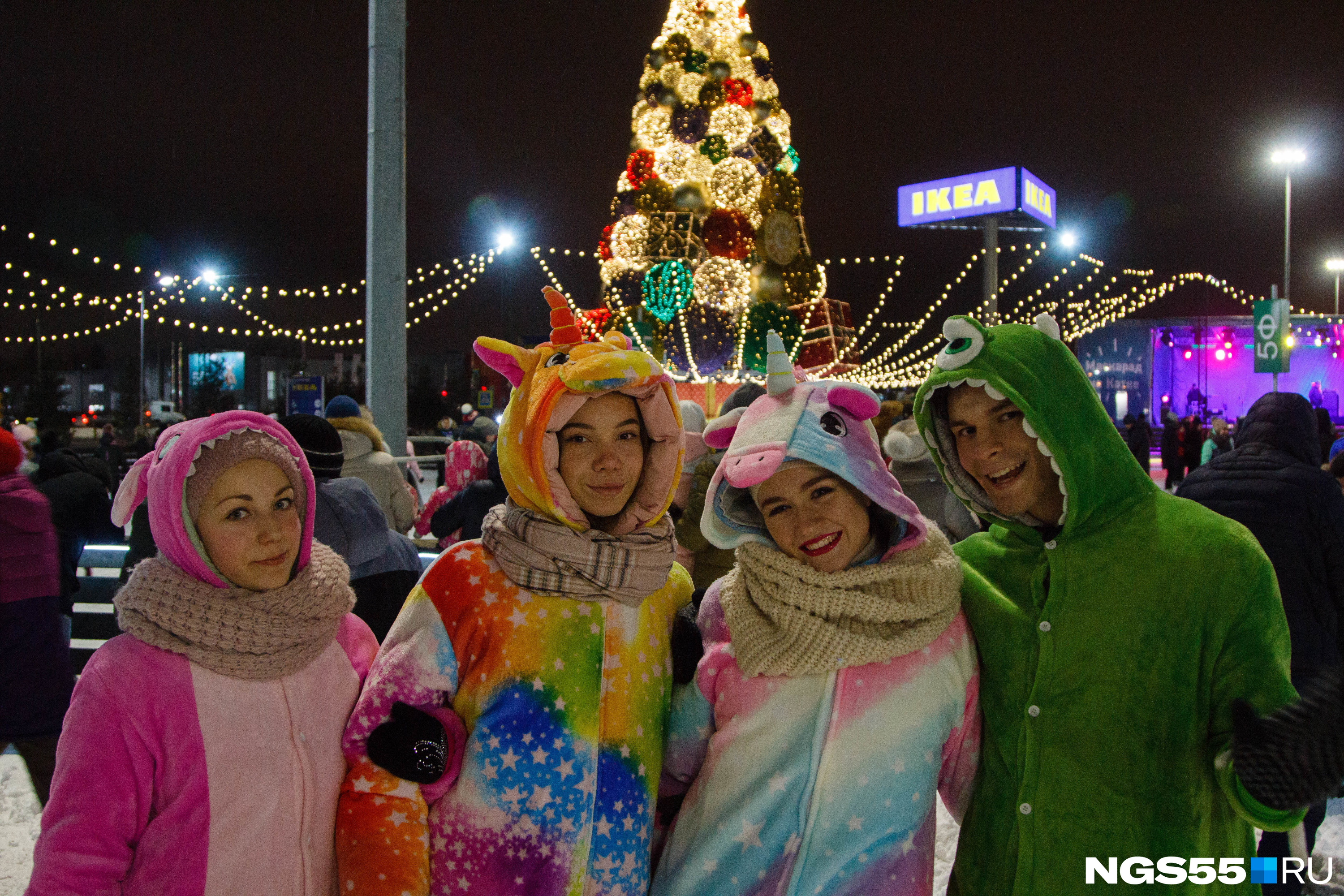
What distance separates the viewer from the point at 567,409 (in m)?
1.99

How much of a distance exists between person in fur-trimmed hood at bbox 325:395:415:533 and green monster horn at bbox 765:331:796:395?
312 cm

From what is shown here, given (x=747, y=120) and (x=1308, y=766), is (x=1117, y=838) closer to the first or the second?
(x=1308, y=766)

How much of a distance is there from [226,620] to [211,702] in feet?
0.51

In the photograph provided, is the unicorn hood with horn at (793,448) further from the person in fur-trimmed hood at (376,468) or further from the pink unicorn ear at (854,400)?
the person in fur-trimmed hood at (376,468)

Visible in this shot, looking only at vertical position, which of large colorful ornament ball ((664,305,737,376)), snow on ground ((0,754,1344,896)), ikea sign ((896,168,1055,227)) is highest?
ikea sign ((896,168,1055,227))

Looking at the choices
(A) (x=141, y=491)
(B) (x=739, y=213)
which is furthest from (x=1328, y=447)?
(A) (x=141, y=491)

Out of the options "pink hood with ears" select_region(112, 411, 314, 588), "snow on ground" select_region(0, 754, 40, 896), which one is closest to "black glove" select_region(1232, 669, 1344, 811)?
"pink hood with ears" select_region(112, 411, 314, 588)

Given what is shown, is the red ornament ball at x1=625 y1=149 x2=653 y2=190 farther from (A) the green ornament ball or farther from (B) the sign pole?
(B) the sign pole

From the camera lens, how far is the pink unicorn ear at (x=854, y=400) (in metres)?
1.96

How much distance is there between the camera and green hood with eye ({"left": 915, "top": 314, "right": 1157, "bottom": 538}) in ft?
6.16

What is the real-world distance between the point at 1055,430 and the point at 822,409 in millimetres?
495

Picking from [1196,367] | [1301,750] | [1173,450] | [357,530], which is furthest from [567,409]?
[1196,367]

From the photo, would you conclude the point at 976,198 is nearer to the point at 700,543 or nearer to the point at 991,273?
the point at 991,273

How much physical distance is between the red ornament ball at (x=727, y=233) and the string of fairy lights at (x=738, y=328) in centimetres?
122
